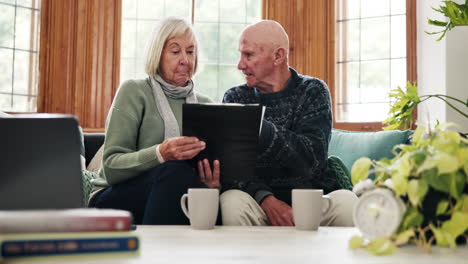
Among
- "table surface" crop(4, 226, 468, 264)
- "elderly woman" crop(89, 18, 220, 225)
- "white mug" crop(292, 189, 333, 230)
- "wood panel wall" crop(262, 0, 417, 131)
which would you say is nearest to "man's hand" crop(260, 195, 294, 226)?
"elderly woman" crop(89, 18, 220, 225)

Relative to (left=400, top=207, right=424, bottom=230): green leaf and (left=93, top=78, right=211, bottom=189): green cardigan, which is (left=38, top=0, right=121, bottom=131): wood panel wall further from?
(left=400, top=207, right=424, bottom=230): green leaf

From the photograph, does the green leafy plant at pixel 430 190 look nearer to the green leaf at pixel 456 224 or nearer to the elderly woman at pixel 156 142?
the green leaf at pixel 456 224

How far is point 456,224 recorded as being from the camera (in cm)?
89

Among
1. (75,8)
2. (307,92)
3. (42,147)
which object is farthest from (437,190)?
(75,8)

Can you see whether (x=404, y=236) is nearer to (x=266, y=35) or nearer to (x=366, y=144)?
(x=266, y=35)

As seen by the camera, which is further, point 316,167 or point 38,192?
point 316,167

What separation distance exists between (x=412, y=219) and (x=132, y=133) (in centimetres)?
127

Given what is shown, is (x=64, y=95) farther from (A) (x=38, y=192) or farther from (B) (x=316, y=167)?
(A) (x=38, y=192)

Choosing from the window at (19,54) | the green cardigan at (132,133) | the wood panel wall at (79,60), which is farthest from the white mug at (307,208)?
the window at (19,54)

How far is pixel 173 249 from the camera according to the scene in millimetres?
898

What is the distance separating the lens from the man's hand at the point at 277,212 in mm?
1762

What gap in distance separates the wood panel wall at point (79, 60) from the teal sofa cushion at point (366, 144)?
216 centimetres

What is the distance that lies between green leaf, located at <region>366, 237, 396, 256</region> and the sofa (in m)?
1.95

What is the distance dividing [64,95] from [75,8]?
741mm
